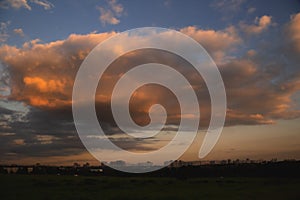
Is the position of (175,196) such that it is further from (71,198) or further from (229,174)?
(229,174)

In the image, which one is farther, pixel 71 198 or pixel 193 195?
pixel 193 195

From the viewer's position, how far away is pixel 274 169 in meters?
87.6

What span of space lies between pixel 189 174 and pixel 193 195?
56.2 m

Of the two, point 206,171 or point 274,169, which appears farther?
point 206,171

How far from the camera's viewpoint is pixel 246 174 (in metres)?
87.1

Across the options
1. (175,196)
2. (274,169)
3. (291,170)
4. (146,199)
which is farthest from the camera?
(274,169)

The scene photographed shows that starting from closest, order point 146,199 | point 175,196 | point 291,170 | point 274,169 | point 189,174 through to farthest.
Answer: point 146,199
point 175,196
point 291,170
point 274,169
point 189,174

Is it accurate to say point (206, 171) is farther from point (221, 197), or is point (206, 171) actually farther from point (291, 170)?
point (221, 197)

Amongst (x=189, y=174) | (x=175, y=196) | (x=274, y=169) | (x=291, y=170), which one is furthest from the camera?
(x=189, y=174)

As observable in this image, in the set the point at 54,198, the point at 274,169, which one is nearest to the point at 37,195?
the point at 54,198

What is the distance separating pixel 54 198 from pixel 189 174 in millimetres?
62367

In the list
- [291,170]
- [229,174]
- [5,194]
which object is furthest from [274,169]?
[5,194]

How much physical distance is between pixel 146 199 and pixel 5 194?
1684 centimetres

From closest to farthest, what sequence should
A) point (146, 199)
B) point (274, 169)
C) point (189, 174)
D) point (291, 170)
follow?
point (146, 199), point (291, 170), point (274, 169), point (189, 174)
